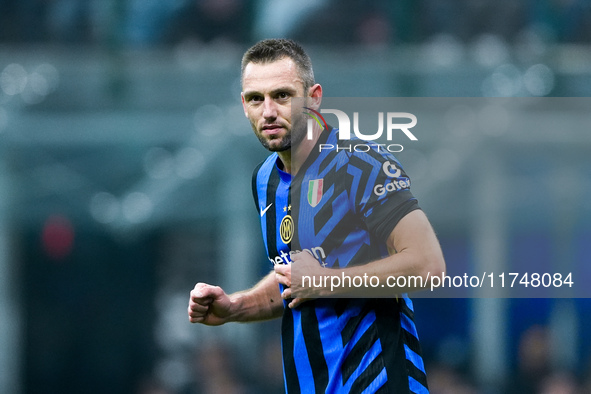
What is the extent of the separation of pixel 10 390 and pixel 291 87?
695 cm

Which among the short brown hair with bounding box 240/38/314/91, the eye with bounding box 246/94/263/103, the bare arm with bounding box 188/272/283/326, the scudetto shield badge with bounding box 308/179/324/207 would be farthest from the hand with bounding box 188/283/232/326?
the short brown hair with bounding box 240/38/314/91

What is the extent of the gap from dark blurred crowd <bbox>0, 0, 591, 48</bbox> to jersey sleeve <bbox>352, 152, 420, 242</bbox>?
639 centimetres

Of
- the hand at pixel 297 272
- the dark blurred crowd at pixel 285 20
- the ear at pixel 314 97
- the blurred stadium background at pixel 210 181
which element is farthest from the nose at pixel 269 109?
the dark blurred crowd at pixel 285 20

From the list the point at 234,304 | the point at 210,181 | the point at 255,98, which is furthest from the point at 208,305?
the point at 210,181

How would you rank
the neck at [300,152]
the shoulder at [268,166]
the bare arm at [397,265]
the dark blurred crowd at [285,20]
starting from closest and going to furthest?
the bare arm at [397,265], the neck at [300,152], the shoulder at [268,166], the dark blurred crowd at [285,20]

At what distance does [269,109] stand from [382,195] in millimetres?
559

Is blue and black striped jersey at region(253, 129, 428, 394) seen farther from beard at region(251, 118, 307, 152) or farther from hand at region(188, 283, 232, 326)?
hand at region(188, 283, 232, 326)

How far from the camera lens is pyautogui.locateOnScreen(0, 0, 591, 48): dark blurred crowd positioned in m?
9.56

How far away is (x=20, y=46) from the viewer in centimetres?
947

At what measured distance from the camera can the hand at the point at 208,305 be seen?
3369 mm

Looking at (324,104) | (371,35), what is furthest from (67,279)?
(324,104)

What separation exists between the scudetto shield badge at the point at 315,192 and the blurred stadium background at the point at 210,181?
5415 millimetres

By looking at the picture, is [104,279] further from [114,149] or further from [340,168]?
[340,168]

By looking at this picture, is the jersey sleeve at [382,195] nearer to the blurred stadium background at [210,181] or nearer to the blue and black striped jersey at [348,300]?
the blue and black striped jersey at [348,300]
